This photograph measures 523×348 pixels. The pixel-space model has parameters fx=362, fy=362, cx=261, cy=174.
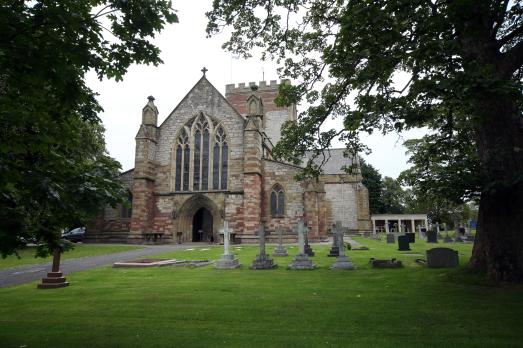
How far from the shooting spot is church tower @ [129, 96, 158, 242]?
26.5m

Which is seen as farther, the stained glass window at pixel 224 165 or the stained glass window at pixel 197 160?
the stained glass window at pixel 197 160

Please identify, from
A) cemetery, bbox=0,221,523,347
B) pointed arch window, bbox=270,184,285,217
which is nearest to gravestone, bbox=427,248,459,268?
cemetery, bbox=0,221,523,347

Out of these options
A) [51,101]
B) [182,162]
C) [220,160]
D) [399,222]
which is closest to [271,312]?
[51,101]

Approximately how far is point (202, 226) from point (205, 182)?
3.98 metres

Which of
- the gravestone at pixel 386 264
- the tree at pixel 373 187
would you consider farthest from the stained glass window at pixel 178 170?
the tree at pixel 373 187

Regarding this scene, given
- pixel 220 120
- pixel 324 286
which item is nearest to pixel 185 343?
pixel 324 286

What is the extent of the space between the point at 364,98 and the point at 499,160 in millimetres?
3337

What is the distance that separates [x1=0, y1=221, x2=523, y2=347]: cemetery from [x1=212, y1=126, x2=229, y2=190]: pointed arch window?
52.4 ft

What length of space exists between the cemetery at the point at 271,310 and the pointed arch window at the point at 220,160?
52.4 feet

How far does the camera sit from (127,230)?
27.5 metres

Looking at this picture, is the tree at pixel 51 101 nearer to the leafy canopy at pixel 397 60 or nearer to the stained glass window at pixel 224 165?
the leafy canopy at pixel 397 60

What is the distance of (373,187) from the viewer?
209 ft

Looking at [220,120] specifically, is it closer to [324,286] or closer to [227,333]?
[324,286]

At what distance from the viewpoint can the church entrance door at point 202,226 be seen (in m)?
29.0
